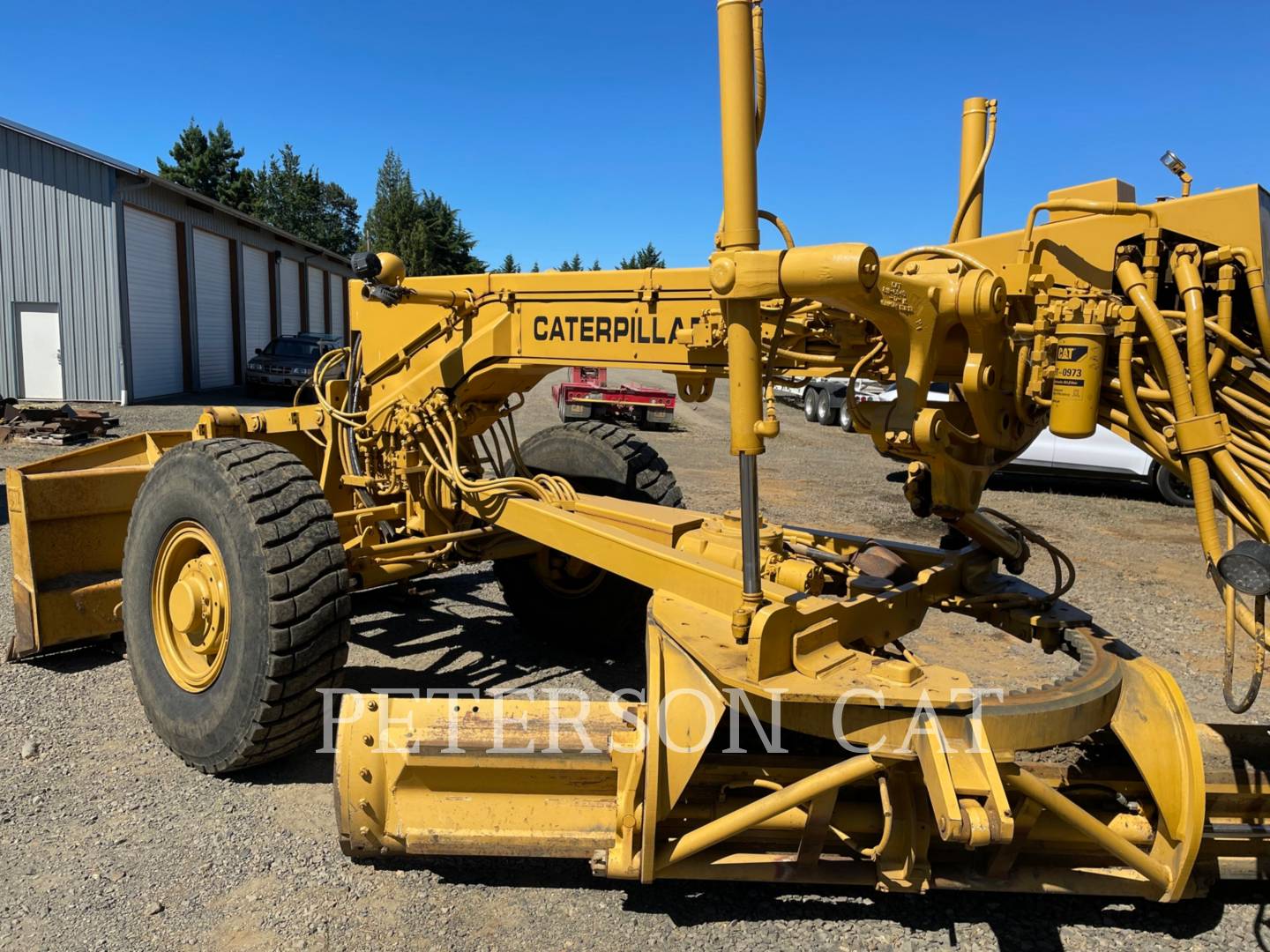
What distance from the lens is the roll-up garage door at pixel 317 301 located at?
32219 millimetres

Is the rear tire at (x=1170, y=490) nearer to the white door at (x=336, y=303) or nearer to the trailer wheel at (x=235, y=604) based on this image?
the trailer wheel at (x=235, y=604)

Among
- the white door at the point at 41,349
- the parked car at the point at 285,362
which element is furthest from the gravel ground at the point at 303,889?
the parked car at the point at 285,362

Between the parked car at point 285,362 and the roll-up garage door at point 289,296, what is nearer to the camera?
the parked car at point 285,362

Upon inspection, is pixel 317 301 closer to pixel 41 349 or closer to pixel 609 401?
pixel 41 349

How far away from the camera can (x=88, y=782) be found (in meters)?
3.71

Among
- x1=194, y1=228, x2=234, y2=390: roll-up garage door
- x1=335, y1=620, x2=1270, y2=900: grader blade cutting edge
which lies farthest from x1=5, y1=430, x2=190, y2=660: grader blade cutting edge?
→ x1=194, y1=228, x2=234, y2=390: roll-up garage door

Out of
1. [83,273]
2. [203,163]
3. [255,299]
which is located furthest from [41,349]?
[203,163]

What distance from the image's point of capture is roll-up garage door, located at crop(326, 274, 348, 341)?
3484cm

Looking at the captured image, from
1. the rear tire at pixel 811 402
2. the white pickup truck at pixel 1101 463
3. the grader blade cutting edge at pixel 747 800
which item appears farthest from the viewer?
the rear tire at pixel 811 402

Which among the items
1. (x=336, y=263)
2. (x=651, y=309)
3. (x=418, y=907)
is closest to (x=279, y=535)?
(x=418, y=907)

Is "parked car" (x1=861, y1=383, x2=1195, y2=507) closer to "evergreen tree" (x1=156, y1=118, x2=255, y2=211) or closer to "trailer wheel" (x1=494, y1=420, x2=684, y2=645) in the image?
"trailer wheel" (x1=494, y1=420, x2=684, y2=645)

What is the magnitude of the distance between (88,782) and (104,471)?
2004mm

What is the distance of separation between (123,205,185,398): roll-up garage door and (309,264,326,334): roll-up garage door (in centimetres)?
1023

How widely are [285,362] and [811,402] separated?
12.9 metres
